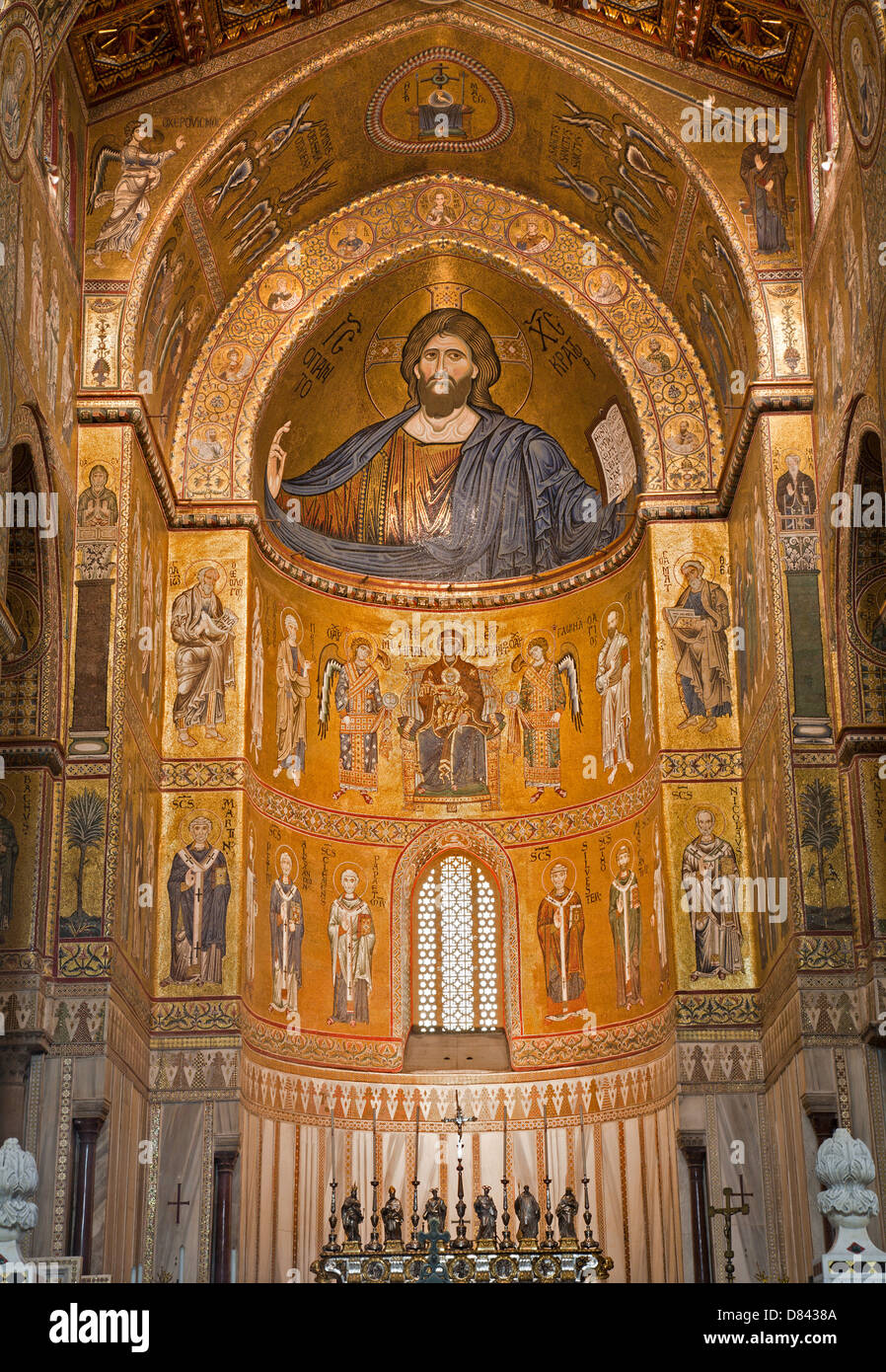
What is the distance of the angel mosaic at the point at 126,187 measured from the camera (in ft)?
83.3

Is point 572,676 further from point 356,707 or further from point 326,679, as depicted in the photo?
point 326,679

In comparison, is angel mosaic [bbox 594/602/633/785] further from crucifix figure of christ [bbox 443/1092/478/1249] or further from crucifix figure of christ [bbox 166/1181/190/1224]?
crucifix figure of christ [bbox 166/1181/190/1224]

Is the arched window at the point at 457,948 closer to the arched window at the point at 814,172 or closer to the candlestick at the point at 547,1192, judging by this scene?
the candlestick at the point at 547,1192

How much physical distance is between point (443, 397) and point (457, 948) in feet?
30.1

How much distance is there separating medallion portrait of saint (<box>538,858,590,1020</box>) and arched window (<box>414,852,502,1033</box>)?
0.91 meters

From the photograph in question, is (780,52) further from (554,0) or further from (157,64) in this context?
(157,64)

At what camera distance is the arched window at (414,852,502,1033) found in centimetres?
2934

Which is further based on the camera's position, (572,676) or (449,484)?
(449,484)

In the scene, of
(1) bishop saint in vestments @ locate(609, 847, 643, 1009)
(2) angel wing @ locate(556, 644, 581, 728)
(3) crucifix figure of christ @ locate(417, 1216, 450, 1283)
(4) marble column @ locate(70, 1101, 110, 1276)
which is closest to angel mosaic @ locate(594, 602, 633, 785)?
(2) angel wing @ locate(556, 644, 581, 728)

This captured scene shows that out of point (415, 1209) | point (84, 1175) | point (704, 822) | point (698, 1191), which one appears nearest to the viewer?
point (84, 1175)

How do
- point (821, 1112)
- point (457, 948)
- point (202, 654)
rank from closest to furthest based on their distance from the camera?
point (821, 1112) < point (202, 654) < point (457, 948)

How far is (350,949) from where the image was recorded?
1138 inches

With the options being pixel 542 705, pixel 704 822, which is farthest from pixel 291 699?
pixel 704 822

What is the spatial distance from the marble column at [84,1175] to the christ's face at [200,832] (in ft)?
17.3
